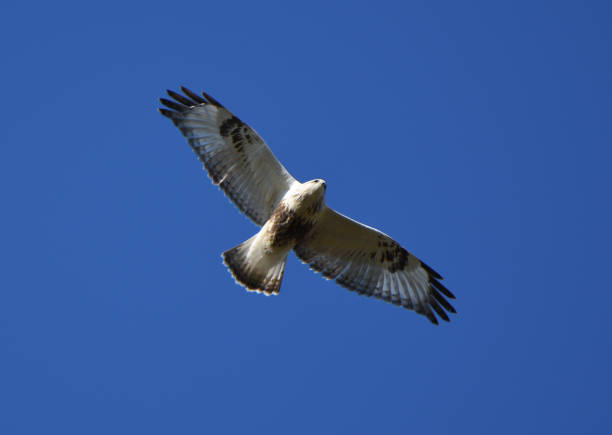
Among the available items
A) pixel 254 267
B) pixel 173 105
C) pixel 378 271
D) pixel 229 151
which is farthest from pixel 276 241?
pixel 173 105

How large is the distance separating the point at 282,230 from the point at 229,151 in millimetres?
1164

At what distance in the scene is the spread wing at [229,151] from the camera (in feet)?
32.8

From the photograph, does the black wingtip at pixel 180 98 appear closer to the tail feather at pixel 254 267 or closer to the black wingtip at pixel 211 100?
the black wingtip at pixel 211 100

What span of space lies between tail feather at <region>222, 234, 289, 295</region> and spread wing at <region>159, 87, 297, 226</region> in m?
0.47

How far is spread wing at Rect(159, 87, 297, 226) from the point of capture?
32.8 ft

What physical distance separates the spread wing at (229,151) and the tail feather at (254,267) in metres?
0.47

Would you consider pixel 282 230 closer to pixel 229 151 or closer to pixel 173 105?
pixel 229 151

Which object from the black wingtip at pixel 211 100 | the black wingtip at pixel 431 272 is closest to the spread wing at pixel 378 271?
the black wingtip at pixel 431 272

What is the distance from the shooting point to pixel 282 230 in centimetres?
994

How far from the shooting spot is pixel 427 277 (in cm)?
1060

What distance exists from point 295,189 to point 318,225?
22.5 inches

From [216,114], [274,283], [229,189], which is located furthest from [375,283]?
[216,114]

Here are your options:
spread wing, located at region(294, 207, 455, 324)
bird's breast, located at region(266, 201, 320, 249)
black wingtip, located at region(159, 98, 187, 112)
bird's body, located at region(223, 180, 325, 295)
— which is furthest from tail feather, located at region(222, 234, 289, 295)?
black wingtip, located at region(159, 98, 187, 112)

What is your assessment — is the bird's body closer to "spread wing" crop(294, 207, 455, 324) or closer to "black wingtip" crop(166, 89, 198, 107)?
"spread wing" crop(294, 207, 455, 324)
